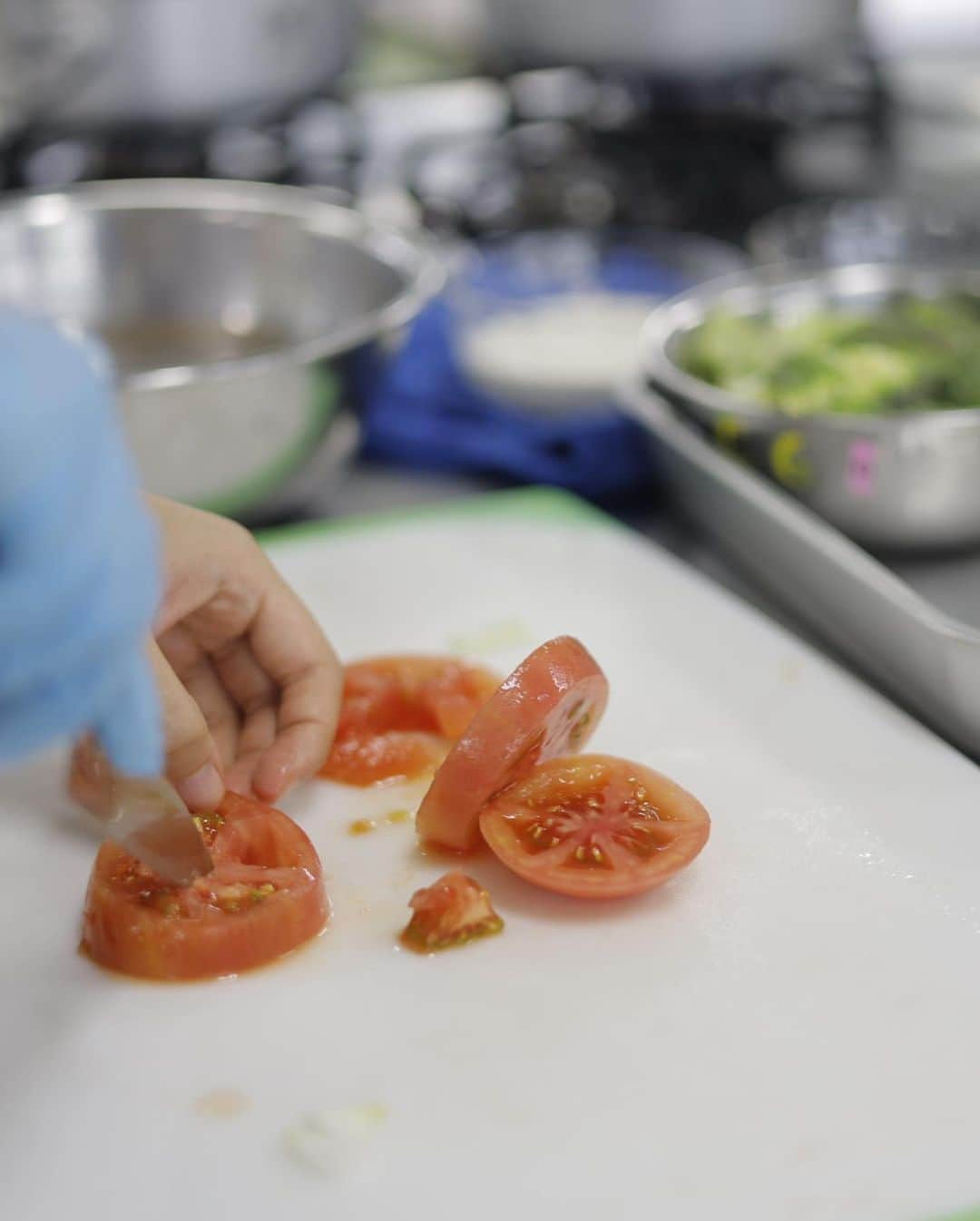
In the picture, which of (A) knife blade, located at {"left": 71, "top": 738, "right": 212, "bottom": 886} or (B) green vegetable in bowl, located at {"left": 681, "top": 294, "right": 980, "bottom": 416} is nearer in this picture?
(A) knife blade, located at {"left": 71, "top": 738, "right": 212, "bottom": 886}

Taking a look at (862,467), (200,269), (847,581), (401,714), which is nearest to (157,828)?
(401,714)

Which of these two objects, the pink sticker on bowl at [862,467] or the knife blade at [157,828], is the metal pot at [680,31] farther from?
the knife blade at [157,828]

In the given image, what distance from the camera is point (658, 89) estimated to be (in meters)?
2.40

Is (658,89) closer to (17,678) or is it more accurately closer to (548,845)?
Answer: (548,845)

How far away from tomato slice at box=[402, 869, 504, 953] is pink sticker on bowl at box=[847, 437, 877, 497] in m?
0.59

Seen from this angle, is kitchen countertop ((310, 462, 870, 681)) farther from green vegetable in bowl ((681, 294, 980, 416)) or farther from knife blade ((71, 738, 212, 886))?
knife blade ((71, 738, 212, 886))

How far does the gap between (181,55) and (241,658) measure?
121cm

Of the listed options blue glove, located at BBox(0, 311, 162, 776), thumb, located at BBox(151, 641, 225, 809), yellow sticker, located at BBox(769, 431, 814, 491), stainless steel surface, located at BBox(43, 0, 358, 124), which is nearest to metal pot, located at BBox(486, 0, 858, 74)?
stainless steel surface, located at BBox(43, 0, 358, 124)

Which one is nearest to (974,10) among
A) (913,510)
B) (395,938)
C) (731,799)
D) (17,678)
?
(913,510)

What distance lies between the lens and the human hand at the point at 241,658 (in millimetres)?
1052

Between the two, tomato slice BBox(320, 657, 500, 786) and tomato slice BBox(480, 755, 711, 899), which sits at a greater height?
tomato slice BBox(480, 755, 711, 899)

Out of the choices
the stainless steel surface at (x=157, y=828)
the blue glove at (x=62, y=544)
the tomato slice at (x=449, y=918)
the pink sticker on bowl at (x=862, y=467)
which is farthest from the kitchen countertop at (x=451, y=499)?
the blue glove at (x=62, y=544)

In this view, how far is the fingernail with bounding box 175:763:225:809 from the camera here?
0.97 metres

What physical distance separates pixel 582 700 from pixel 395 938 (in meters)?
0.21
